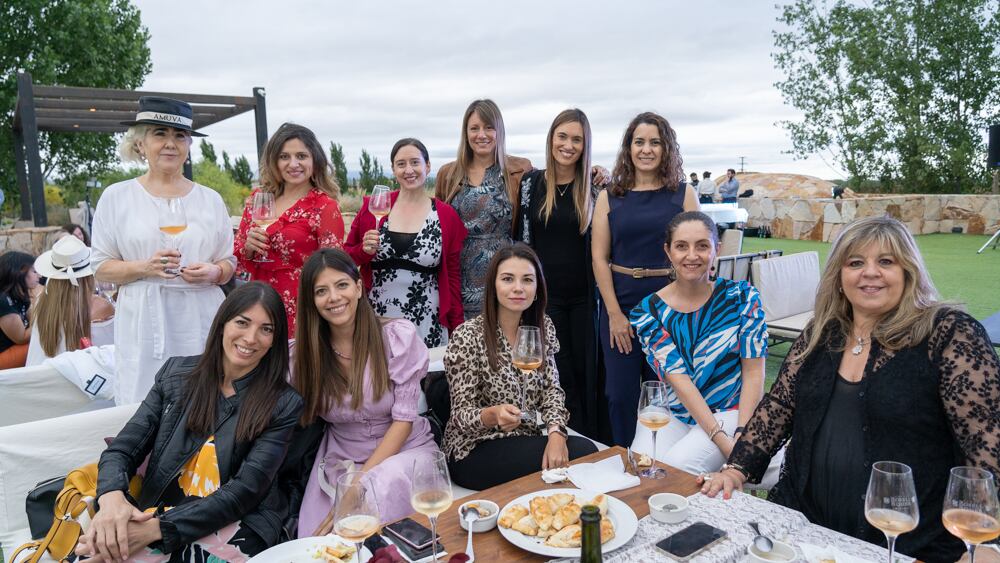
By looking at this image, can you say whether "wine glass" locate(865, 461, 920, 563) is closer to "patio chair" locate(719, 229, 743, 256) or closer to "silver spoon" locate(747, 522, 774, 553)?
"silver spoon" locate(747, 522, 774, 553)

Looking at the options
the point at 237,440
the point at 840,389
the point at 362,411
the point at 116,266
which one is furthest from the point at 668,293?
the point at 116,266

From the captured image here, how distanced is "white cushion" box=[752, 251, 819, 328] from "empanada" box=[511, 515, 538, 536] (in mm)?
4585

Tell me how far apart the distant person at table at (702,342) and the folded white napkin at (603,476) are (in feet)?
2.64

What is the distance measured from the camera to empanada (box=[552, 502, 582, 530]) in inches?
71.5

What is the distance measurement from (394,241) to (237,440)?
67.9 inches

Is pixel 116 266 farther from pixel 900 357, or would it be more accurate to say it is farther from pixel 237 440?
pixel 900 357

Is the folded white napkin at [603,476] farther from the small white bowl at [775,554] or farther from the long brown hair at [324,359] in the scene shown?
the long brown hair at [324,359]

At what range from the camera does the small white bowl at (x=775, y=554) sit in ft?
5.34

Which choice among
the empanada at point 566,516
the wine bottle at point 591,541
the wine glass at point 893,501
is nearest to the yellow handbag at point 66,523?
the empanada at point 566,516

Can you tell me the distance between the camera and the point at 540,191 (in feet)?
13.7

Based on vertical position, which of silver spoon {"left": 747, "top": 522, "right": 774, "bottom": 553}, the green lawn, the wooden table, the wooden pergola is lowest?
the green lawn

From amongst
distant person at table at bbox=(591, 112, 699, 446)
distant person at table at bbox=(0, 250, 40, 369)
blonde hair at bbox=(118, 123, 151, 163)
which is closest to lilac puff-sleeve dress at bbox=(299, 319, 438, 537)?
distant person at table at bbox=(591, 112, 699, 446)

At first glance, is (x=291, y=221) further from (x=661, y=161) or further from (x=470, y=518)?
(x=470, y=518)

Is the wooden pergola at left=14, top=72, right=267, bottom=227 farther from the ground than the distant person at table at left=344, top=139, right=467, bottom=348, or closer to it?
farther from the ground
